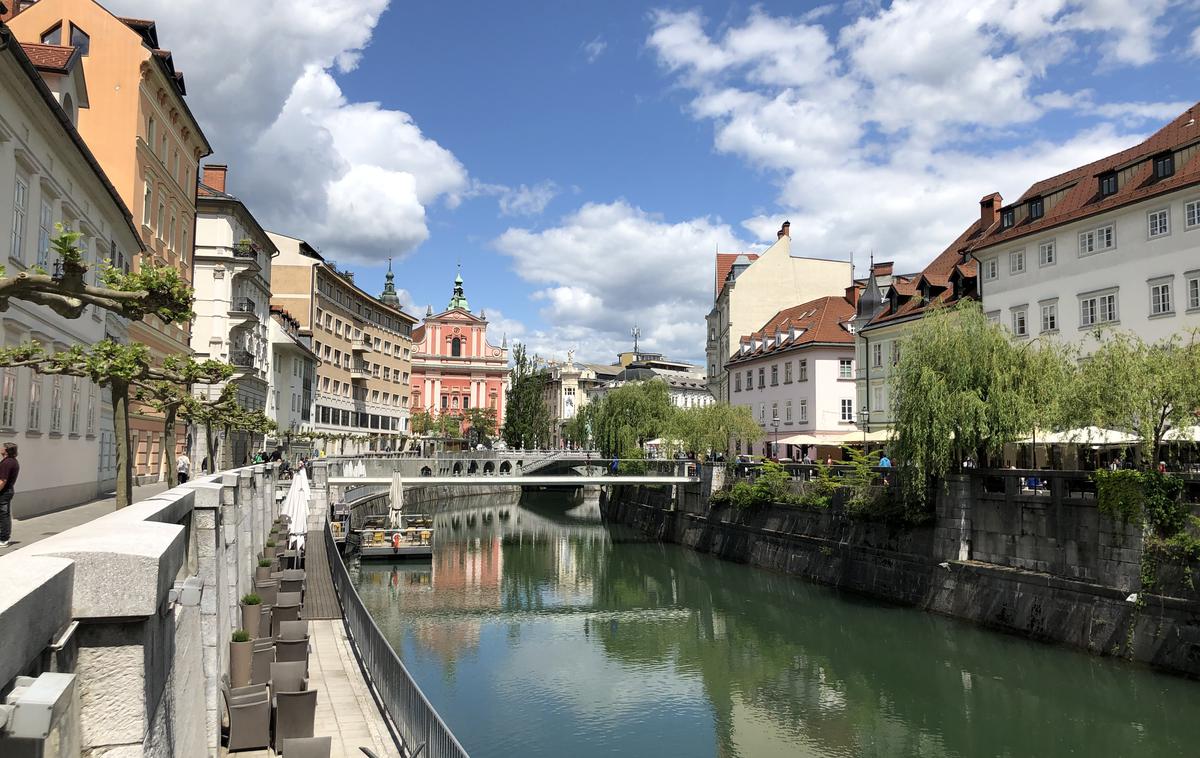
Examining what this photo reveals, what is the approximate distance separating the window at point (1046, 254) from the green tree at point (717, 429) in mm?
18567

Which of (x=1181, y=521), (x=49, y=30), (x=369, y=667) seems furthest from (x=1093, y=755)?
(x=49, y=30)

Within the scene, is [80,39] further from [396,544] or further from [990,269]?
[990,269]

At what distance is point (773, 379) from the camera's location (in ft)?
186

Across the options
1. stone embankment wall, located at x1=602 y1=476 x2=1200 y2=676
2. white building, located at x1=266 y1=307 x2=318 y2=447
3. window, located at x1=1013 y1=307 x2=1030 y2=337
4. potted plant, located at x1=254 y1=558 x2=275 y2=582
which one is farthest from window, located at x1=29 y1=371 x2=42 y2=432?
window, located at x1=1013 y1=307 x2=1030 y2=337

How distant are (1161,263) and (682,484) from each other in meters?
23.9

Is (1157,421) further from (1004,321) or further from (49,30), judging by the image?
(49,30)

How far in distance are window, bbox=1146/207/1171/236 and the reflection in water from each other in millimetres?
13718

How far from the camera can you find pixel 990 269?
1403 inches

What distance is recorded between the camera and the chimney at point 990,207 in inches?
1635

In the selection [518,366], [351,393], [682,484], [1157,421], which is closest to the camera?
[1157,421]

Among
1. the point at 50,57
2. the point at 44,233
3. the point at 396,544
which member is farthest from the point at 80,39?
the point at 396,544

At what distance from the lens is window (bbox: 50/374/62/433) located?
20806 mm

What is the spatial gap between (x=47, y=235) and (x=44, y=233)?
25 cm

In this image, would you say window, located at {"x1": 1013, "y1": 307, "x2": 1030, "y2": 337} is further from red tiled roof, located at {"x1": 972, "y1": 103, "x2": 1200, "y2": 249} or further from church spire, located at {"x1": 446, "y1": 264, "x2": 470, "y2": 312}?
church spire, located at {"x1": 446, "y1": 264, "x2": 470, "y2": 312}
